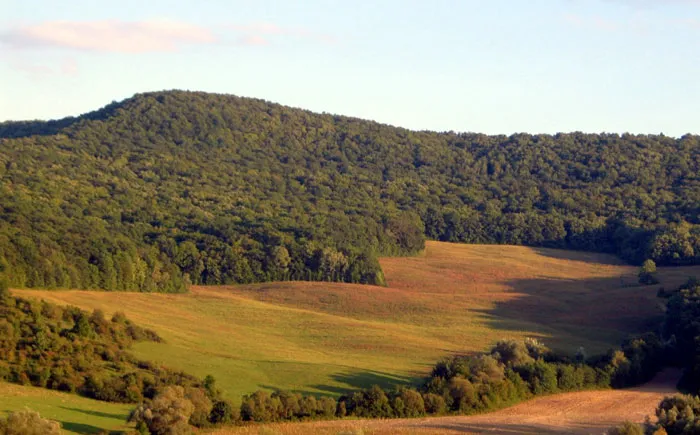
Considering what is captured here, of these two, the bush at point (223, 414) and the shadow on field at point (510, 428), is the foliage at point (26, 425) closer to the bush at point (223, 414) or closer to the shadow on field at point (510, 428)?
the bush at point (223, 414)

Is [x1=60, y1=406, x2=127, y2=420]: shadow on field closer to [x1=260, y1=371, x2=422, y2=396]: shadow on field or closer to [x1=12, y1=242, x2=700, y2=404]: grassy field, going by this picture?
[x1=12, y1=242, x2=700, y2=404]: grassy field

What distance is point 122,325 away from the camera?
5238 centimetres

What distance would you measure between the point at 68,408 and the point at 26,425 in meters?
8.33

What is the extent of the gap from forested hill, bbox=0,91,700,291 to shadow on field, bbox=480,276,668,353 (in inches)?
542

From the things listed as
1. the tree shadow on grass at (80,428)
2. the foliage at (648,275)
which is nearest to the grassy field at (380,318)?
the foliage at (648,275)

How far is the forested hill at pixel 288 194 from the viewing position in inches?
3140

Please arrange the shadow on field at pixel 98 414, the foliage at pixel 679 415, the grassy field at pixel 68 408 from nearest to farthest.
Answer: the foliage at pixel 679 415
the grassy field at pixel 68 408
the shadow on field at pixel 98 414

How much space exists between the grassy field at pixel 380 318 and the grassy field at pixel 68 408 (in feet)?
19.6

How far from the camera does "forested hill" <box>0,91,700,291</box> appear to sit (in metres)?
79.8

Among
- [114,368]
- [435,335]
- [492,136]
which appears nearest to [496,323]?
[435,335]

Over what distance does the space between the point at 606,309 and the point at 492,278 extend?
19.1 meters

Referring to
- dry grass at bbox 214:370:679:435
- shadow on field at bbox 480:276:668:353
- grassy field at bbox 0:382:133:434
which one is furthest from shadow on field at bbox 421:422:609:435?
shadow on field at bbox 480:276:668:353

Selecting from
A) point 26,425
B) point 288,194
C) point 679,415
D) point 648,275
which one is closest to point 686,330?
point 679,415

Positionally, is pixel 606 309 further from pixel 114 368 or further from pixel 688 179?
pixel 688 179
